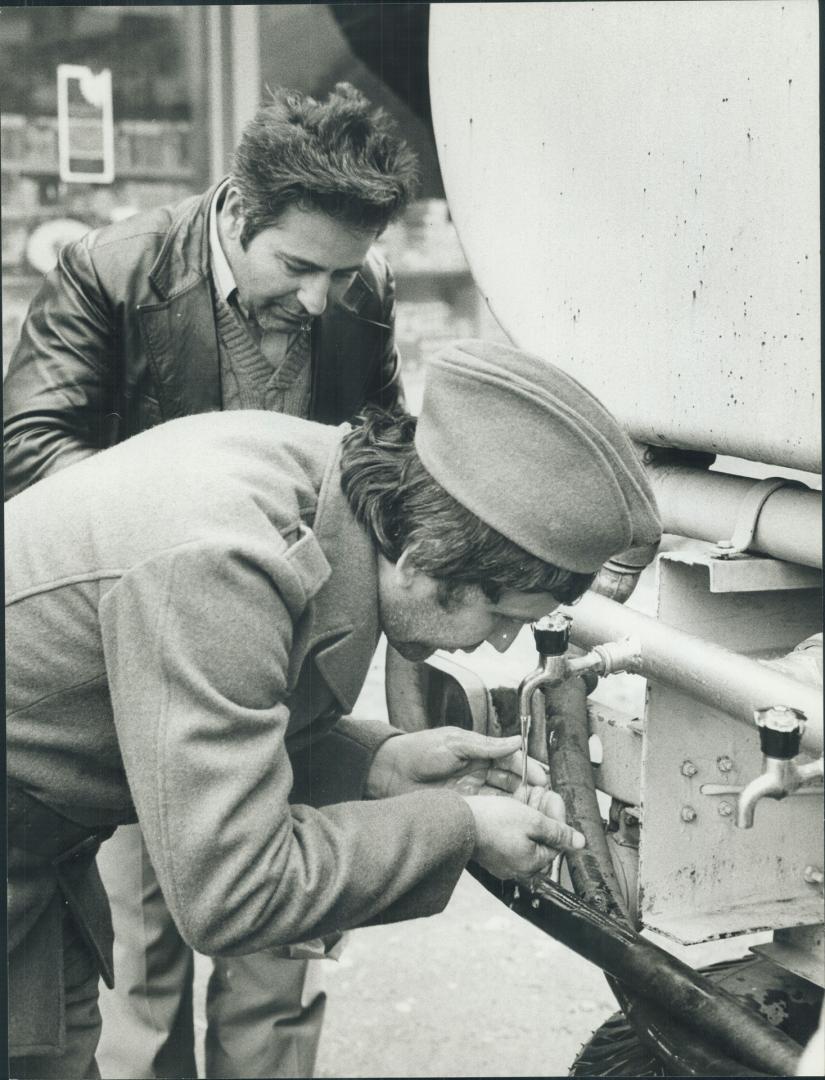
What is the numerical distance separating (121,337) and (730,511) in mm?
861

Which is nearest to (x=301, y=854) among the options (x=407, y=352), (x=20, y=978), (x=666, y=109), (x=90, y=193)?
(x=20, y=978)

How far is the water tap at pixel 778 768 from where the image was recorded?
0.99 m

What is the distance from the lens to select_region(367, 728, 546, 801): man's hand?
1337mm

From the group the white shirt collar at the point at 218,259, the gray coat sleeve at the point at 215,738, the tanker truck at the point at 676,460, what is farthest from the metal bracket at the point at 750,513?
the white shirt collar at the point at 218,259

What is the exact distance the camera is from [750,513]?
1.27 m

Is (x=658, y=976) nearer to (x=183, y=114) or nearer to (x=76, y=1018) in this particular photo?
(x=76, y=1018)

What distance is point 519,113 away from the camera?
4.90 ft

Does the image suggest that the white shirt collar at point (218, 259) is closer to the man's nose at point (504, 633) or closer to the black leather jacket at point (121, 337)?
the black leather jacket at point (121, 337)

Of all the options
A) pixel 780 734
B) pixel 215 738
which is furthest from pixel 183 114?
pixel 780 734

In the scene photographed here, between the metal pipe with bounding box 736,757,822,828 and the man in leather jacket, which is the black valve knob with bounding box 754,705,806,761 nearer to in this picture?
the metal pipe with bounding box 736,757,822,828

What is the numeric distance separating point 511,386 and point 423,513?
136 millimetres

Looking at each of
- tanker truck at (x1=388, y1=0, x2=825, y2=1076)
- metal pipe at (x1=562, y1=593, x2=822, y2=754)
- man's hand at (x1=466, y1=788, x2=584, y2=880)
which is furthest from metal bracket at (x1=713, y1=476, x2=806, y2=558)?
man's hand at (x1=466, y1=788, x2=584, y2=880)

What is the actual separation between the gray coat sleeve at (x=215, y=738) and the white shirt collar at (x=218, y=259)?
74cm

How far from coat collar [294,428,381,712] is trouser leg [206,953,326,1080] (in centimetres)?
94
